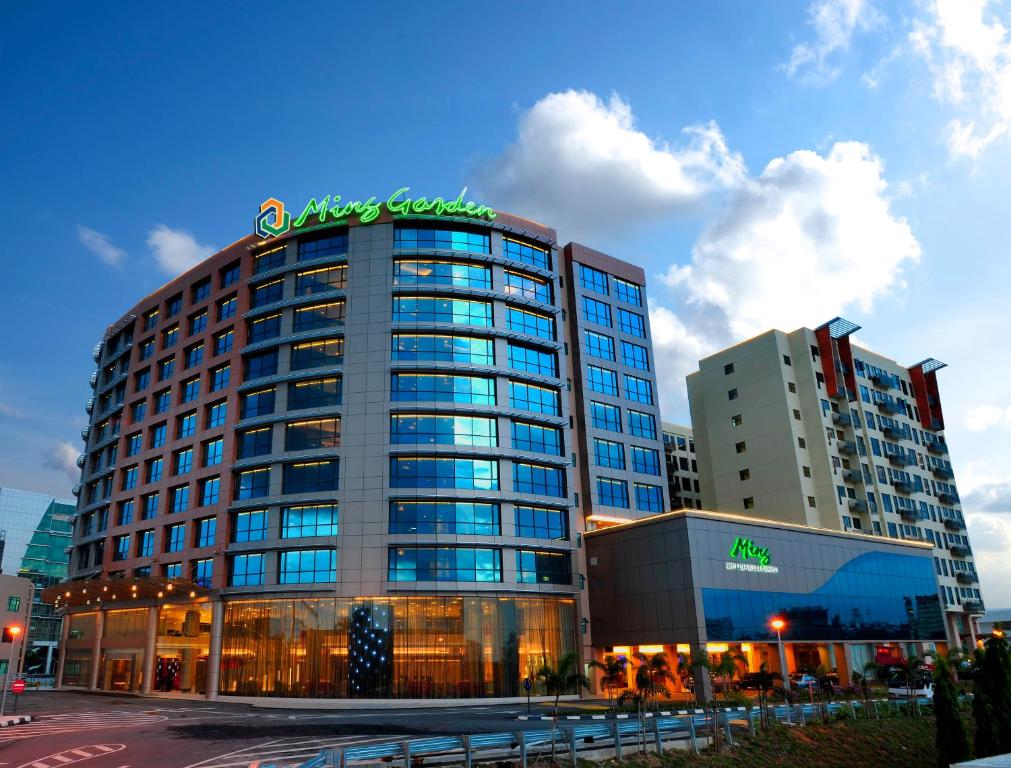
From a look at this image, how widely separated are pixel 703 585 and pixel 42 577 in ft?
527

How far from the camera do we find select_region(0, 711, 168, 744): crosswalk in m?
36.8

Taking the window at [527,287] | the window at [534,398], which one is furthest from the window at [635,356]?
the window at [534,398]

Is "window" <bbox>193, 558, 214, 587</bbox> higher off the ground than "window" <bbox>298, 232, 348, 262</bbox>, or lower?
lower

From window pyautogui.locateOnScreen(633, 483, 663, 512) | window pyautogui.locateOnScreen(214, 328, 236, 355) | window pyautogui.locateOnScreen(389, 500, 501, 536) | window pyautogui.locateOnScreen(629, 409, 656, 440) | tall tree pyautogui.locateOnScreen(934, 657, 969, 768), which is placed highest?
window pyautogui.locateOnScreen(214, 328, 236, 355)

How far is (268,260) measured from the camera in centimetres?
7650

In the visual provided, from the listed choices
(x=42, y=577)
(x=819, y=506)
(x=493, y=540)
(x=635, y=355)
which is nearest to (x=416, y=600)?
(x=493, y=540)

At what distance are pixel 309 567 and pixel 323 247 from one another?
30.5 meters

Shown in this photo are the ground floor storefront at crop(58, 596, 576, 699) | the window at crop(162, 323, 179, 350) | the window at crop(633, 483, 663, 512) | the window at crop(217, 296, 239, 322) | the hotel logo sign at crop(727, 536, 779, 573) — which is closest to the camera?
the ground floor storefront at crop(58, 596, 576, 699)

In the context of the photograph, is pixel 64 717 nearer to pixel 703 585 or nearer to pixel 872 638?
pixel 703 585

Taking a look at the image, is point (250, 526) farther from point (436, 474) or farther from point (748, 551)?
point (748, 551)

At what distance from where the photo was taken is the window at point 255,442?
7025 cm

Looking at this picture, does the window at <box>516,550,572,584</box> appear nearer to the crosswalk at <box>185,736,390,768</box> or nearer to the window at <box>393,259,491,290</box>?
the window at <box>393,259,491,290</box>

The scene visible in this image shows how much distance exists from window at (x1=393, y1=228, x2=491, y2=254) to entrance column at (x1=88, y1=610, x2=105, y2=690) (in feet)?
166

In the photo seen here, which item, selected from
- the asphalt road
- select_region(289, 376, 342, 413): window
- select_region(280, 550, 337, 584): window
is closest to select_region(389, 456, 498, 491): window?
select_region(280, 550, 337, 584): window
